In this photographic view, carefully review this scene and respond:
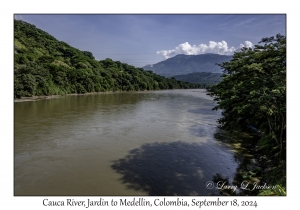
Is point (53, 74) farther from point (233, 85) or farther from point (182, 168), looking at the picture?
point (182, 168)

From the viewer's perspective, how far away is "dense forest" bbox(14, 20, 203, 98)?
39234 mm

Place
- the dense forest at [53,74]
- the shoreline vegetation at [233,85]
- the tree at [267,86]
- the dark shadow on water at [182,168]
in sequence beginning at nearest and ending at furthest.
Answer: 1. the tree at [267,86]
2. the shoreline vegetation at [233,85]
3. the dark shadow on water at [182,168]
4. the dense forest at [53,74]

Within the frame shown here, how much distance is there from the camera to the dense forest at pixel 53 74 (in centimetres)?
3923

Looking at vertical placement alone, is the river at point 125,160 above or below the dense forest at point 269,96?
below

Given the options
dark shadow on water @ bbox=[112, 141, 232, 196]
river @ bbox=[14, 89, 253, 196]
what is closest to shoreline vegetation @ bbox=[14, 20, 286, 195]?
river @ bbox=[14, 89, 253, 196]

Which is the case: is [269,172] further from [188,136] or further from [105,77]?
Result: [105,77]

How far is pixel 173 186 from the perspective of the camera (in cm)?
840

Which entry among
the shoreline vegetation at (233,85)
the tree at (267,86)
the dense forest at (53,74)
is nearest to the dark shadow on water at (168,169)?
the shoreline vegetation at (233,85)

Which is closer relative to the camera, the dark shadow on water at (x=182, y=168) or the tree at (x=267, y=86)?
the tree at (x=267, y=86)

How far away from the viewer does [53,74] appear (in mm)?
50062

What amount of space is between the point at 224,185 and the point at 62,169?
7.39 metres

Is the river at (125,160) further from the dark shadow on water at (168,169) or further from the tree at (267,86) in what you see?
the tree at (267,86)


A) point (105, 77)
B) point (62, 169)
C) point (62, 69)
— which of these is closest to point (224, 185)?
point (62, 169)

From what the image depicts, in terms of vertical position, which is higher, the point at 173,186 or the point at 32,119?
the point at 32,119
